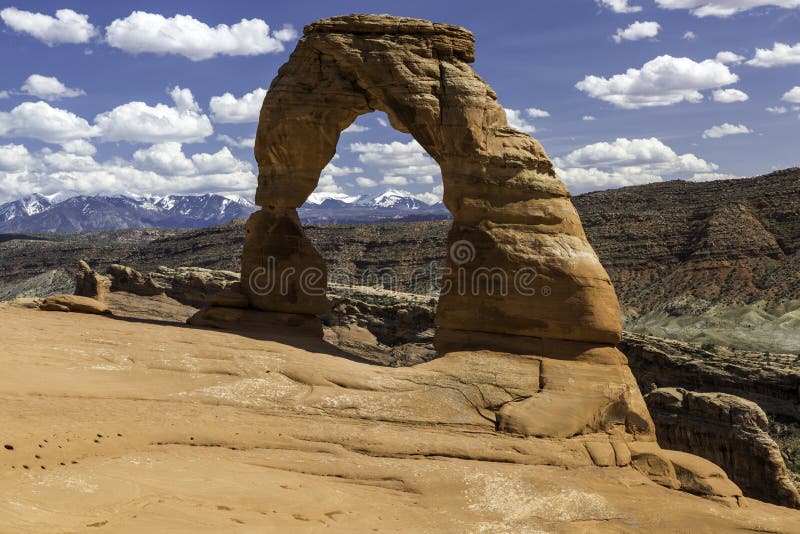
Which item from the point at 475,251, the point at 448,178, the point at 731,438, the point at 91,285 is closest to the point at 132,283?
the point at 91,285

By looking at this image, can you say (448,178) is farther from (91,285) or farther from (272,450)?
(91,285)

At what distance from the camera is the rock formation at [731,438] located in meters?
23.0

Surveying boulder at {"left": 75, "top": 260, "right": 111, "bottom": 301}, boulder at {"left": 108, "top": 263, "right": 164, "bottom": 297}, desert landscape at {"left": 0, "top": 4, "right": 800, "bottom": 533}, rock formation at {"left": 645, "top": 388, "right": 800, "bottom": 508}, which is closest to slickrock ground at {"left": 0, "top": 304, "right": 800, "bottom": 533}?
desert landscape at {"left": 0, "top": 4, "right": 800, "bottom": 533}

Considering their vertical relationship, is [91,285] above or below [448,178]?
below

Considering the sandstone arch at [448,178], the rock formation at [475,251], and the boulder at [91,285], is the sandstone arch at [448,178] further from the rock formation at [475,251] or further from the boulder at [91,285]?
the boulder at [91,285]

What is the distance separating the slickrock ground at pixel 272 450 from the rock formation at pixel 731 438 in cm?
970

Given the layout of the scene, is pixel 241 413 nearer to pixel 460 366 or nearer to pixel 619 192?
pixel 460 366

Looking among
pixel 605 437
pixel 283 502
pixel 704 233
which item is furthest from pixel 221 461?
pixel 704 233

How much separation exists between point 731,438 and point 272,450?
59.9 ft

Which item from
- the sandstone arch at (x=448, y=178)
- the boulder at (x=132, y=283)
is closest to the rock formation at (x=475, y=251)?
the sandstone arch at (x=448, y=178)

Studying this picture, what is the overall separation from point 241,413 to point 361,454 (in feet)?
7.49

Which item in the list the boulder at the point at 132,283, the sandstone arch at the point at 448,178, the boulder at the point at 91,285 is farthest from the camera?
the boulder at the point at 132,283

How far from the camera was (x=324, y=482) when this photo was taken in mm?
11523

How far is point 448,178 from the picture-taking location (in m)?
18.2
